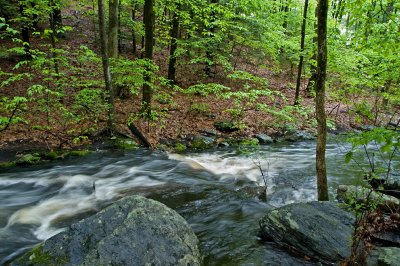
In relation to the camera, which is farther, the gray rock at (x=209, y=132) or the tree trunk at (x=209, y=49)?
the tree trunk at (x=209, y=49)

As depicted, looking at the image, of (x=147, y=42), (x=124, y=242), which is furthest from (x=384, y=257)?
(x=147, y=42)

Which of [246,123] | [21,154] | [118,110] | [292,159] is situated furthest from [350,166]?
[21,154]

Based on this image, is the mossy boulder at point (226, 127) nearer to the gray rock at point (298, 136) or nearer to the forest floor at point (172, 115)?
the forest floor at point (172, 115)

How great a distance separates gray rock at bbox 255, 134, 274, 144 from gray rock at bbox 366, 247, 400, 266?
8655 millimetres

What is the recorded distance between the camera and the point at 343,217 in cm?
475

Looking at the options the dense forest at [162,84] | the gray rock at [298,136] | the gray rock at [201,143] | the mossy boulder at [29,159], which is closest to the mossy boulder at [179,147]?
the dense forest at [162,84]

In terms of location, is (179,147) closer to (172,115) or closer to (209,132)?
(209,132)

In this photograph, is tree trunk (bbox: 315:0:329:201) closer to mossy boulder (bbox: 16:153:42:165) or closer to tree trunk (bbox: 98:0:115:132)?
tree trunk (bbox: 98:0:115:132)

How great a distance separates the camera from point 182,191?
6.96m

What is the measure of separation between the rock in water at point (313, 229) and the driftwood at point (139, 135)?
255 inches

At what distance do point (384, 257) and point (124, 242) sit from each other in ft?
10.1

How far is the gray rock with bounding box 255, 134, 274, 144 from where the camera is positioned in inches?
490

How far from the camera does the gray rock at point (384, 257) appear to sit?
A: 3.55m

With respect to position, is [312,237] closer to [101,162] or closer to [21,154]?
[101,162]
